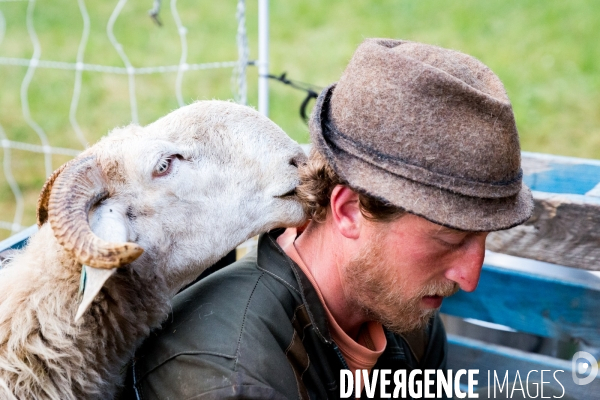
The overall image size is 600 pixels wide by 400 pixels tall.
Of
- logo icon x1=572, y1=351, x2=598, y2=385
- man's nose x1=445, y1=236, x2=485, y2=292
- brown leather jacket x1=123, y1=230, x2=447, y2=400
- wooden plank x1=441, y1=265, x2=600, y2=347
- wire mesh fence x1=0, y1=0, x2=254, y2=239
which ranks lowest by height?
wire mesh fence x1=0, y1=0, x2=254, y2=239

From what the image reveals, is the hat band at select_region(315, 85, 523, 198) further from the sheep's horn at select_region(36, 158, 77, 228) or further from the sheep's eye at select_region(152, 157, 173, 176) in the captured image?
the sheep's horn at select_region(36, 158, 77, 228)

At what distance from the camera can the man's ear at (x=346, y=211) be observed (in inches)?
78.4

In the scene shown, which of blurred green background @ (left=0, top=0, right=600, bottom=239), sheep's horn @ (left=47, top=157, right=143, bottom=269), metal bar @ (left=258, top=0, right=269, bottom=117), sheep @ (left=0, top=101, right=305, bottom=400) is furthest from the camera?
blurred green background @ (left=0, top=0, right=600, bottom=239)

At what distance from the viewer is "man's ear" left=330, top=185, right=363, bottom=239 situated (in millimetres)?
1990

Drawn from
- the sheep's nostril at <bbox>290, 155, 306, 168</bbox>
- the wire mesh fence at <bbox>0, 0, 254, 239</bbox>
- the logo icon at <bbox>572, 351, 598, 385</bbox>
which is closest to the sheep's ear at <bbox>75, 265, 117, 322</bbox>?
the sheep's nostril at <bbox>290, 155, 306, 168</bbox>

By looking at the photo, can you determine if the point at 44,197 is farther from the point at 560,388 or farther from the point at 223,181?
the point at 560,388

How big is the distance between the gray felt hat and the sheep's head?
1.37 feet

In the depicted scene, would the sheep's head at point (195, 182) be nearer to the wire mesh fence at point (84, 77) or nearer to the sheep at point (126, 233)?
the sheep at point (126, 233)

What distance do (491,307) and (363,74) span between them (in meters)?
1.30

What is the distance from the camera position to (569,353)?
257 centimetres

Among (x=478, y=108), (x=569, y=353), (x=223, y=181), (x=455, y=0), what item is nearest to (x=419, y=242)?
(x=478, y=108)

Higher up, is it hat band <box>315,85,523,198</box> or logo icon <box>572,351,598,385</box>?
hat band <box>315,85,523,198</box>

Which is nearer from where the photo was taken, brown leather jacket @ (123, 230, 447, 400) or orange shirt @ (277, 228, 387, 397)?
brown leather jacket @ (123, 230, 447, 400)

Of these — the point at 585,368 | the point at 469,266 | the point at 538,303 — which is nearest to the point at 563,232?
the point at 538,303
